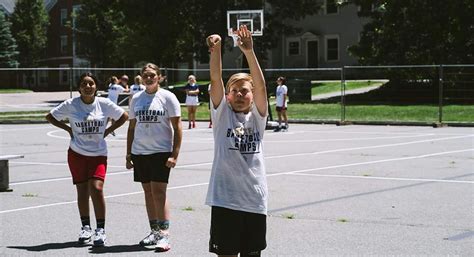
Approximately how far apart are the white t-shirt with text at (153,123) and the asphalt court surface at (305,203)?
39.8 inches

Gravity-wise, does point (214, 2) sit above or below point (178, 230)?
above

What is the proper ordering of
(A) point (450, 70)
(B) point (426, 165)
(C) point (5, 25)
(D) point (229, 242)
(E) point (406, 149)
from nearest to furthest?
(D) point (229, 242)
(B) point (426, 165)
(E) point (406, 149)
(A) point (450, 70)
(C) point (5, 25)

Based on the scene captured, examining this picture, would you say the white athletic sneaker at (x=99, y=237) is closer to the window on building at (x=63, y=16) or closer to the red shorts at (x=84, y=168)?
the red shorts at (x=84, y=168)

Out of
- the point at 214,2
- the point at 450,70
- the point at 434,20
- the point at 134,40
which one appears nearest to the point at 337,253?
the point at 450,70

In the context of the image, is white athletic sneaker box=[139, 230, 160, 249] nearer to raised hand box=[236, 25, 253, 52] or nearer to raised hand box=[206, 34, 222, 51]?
raised hand box=[206, 34, 222, 51]

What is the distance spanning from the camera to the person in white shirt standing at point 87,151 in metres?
7.72

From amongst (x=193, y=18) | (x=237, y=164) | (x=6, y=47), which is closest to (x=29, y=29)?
(x=6, y=47)

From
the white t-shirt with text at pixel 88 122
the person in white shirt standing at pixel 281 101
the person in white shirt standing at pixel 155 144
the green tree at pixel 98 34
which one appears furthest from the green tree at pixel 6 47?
the person in white shirt standing at pixel 155 144

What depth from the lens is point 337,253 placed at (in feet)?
22.8

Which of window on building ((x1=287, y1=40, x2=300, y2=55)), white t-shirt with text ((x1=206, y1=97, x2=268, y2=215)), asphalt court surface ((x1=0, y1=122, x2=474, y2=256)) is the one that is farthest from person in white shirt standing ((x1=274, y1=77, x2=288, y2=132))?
window on building ((x1=287, y1=40, x2=300, y2=55))

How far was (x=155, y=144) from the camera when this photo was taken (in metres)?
7.43

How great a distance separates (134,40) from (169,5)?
13.4 metres

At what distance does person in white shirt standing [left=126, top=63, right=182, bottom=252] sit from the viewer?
7402mm

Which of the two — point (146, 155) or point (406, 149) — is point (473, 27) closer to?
point (406, 149)
